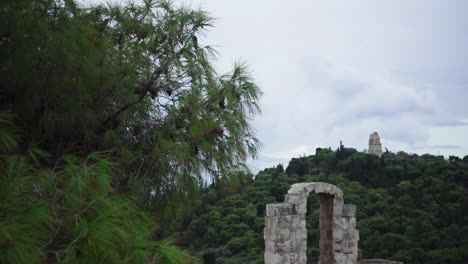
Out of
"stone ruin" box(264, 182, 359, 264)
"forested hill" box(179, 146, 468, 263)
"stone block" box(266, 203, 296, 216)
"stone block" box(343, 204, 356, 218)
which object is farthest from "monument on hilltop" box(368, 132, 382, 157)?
"stone block" box(266, 203, 296, 216)

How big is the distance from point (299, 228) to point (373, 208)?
8.56m

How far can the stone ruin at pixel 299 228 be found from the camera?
333 inches

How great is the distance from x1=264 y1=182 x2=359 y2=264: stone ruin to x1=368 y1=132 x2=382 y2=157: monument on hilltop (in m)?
11.7

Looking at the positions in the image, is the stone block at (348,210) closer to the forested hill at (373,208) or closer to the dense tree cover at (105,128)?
the dense tree cover at (105,128)

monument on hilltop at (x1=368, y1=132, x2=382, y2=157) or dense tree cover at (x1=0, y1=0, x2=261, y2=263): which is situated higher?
monument on hilltop at (x1=368, y1=132, x2=382, y2=157)

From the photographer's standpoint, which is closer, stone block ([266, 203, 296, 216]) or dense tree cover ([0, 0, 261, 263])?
dense tree cover ([0, 0, 261, 263])

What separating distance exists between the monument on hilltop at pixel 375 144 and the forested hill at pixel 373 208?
96 centimetres

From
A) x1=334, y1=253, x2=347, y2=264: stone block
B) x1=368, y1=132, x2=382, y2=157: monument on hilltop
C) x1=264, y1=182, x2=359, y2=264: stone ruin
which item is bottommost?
x1=334, y1=253, x2=347, y2=264: stone block

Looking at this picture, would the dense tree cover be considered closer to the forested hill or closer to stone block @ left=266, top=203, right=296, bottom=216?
stone block @ left=266, top=203, right=296, bottom=216

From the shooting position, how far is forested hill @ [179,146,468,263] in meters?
14.9

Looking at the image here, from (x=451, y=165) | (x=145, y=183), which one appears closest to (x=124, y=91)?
(x=145, y=183)

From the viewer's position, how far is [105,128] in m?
4.46

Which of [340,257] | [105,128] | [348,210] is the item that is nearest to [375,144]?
[348,210]

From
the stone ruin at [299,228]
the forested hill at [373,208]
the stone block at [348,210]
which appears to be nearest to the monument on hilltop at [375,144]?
the forested hill at [373,208]
